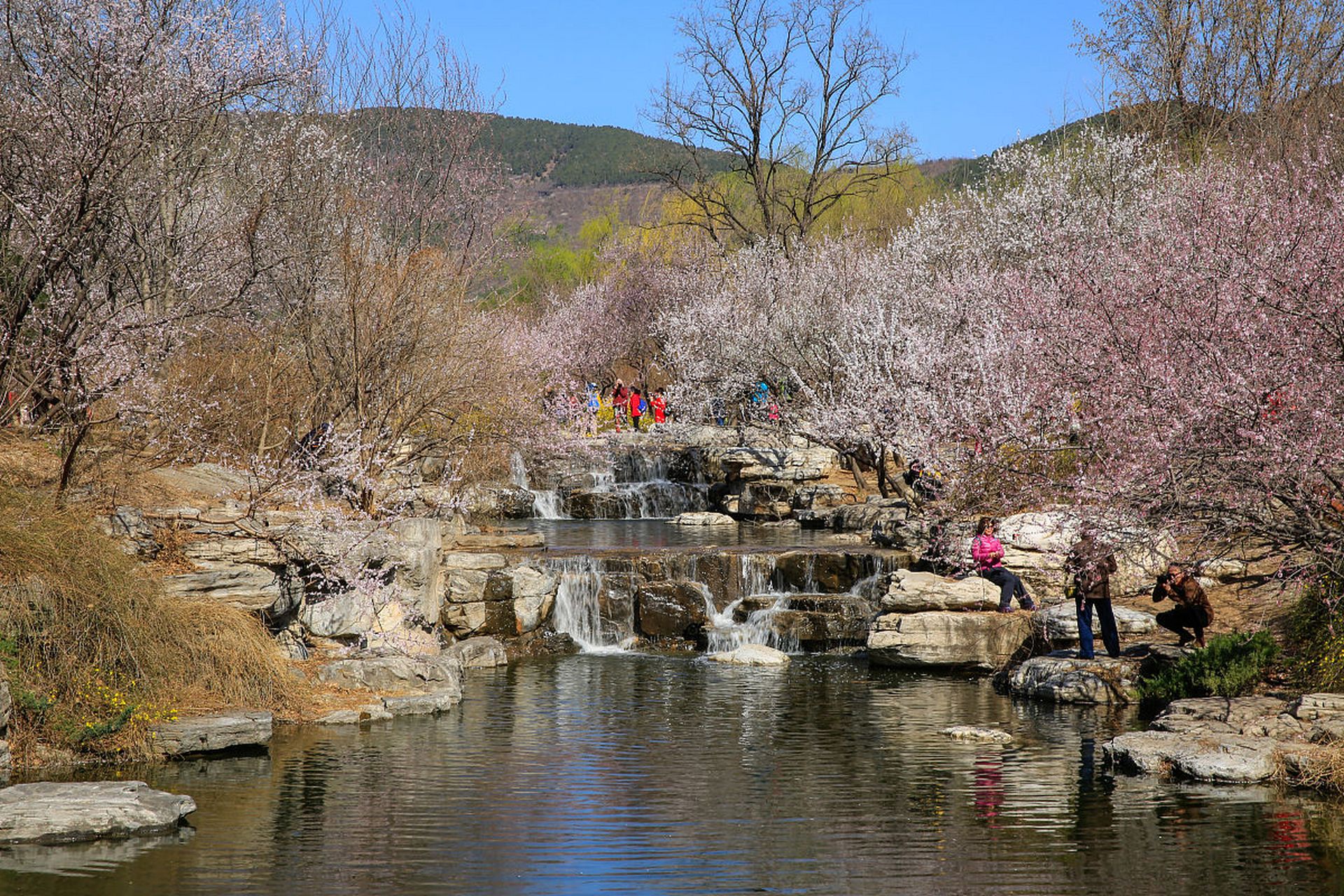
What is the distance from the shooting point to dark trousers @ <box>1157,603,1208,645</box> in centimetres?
1362

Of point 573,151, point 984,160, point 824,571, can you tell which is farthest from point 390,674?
point 573,151

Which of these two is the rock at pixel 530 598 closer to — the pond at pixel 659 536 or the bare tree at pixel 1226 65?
the pond at pixel 659 536

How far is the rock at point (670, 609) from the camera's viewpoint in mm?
17672

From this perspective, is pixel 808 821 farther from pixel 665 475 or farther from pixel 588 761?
pixel 665 475

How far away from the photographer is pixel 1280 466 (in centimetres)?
982

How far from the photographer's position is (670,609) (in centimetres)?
1778

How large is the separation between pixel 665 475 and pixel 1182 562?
1892cm

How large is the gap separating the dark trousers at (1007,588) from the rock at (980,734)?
13.6 ft

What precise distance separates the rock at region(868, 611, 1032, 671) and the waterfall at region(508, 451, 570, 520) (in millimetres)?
11979

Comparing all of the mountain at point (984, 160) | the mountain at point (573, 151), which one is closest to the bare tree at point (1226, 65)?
the mountain at point (984, 160)

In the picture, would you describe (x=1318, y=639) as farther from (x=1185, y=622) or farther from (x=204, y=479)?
(x=204, y=479)

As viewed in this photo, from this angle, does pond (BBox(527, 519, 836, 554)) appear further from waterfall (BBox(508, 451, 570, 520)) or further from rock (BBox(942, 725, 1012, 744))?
rock (BBox(942, 725, 1012, 744))

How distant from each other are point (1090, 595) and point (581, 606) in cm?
737

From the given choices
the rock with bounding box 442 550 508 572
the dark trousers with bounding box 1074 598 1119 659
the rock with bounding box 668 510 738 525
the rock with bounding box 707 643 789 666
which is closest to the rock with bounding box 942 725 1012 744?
the dark trousers with bounding box 1074 598 1119 659
